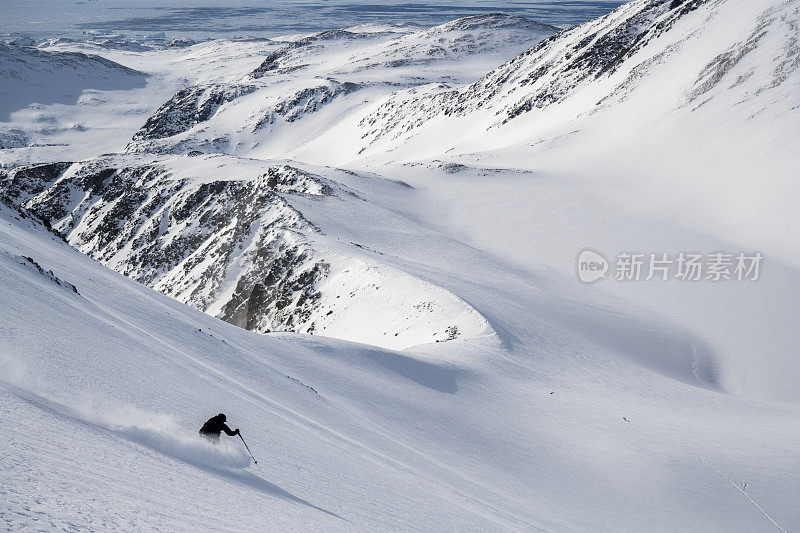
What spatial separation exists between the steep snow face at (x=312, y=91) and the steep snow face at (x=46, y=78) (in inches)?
2135

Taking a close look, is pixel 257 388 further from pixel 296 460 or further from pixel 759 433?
pixel 759 433

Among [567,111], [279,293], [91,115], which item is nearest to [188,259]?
[279,293]

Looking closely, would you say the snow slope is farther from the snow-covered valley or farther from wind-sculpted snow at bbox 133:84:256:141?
→ wind-sculpted snow at bbox 133:84:256:141

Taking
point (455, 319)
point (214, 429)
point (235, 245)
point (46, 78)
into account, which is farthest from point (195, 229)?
point (46, 78)

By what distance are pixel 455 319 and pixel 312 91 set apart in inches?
4319

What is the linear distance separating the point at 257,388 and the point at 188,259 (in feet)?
152

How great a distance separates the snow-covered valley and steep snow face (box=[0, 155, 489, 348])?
0.78ft

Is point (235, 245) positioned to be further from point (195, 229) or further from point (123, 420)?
point (123, 420)

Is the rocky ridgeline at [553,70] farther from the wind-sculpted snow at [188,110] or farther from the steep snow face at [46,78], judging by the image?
the steep snow face at [46,78]

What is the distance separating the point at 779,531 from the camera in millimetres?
14180

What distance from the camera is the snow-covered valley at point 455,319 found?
715 cm

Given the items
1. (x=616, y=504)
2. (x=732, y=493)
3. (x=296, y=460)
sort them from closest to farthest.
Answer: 1. (x=296, y=460)
2. (x=616, y=504)
3. (x=732, y=493)

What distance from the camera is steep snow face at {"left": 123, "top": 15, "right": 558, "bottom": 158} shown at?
117 meters

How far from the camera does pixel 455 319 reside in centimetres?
2609
